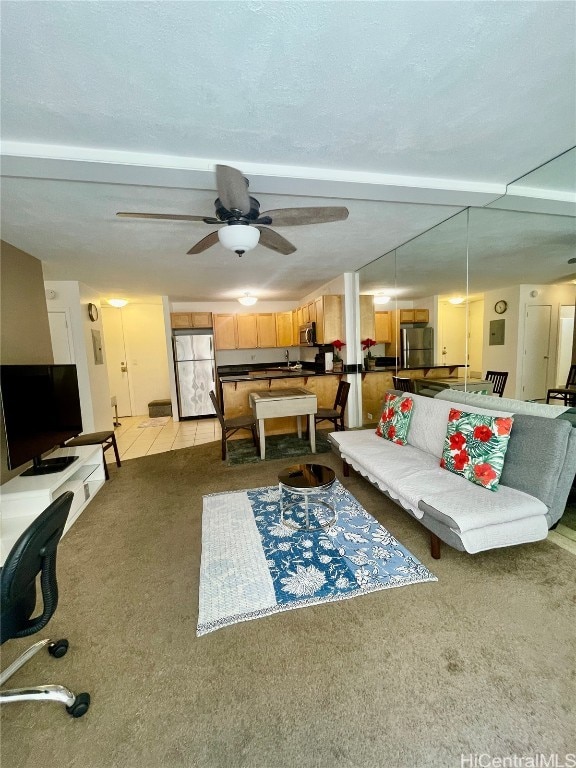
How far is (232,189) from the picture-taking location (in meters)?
1.69

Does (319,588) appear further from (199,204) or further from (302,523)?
(199,204)

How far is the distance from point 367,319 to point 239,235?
3752 millimetres

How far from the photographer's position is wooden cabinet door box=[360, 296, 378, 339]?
17.3 feet

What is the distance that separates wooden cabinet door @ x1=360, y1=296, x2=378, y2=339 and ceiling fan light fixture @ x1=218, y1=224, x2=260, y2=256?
11.7 ft

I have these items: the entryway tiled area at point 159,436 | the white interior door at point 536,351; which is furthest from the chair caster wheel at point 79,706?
the entryway tiled area at point 159,436

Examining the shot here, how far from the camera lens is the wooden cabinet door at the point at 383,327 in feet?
16.4

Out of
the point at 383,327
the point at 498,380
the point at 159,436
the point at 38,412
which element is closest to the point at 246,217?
the point at 38,412

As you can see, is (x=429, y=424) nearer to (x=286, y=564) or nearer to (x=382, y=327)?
(x=286, y=564)

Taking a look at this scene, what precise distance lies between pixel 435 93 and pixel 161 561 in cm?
317

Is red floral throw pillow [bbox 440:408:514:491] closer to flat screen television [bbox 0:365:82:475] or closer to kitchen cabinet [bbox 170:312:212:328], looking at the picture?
flat screen television [bbox 0:365:82:475]

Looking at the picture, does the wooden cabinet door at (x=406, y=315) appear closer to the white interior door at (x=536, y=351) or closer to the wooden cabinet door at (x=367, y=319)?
the wooden cabinet door at (x=367, y=319)

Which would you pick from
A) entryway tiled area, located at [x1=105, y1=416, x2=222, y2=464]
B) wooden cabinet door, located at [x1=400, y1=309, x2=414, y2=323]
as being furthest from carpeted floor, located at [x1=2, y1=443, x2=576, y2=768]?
wooden cabinet door, located at [x1=400, y1=309, x2=414, y2=323]

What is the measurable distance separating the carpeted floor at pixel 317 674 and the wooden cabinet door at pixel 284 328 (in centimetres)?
565

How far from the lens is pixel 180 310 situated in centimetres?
688
